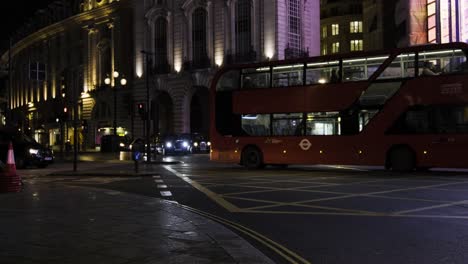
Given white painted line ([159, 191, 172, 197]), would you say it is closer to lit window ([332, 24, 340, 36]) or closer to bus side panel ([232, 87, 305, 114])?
bus side panel ([232, 87, 305, 114])

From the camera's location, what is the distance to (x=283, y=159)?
23.2 m

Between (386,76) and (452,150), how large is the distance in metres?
3.49

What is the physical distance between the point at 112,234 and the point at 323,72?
15.3 metres

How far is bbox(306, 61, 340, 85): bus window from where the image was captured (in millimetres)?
21719

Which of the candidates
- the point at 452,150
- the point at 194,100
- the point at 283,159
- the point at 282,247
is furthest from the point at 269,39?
the point at 282,247

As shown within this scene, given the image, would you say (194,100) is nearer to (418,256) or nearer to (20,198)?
(20,198)

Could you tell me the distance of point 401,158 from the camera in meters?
20.6

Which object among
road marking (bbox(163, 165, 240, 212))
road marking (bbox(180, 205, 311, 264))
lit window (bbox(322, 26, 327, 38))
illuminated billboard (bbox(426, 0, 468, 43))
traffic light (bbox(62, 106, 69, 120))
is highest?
lit window (bbox(322, 26, 327, 38))

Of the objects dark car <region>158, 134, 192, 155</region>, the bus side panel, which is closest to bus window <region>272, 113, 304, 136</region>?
the bus side panel

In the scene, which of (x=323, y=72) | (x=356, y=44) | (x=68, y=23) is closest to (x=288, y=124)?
(x=323, y=72)

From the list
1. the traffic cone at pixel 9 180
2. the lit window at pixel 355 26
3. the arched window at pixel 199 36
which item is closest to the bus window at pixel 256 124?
the traffic cone at pixel 9 180

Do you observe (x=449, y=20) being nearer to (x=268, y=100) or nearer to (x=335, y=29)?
(x=268, y=100)

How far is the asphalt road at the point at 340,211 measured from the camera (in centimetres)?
745

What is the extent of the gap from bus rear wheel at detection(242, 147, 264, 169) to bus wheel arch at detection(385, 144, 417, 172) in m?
5.54
